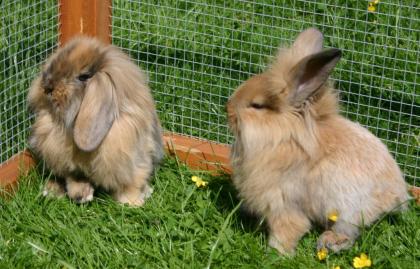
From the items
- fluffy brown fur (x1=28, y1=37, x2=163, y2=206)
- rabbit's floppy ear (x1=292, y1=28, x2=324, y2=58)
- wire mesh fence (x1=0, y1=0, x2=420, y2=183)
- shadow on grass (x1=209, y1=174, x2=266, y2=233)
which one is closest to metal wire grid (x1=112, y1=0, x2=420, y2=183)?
wire mesh fence (x1=0, y1=0, x2=420, y2=183)

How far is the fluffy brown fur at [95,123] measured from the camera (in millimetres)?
4266

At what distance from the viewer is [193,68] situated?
5.38m

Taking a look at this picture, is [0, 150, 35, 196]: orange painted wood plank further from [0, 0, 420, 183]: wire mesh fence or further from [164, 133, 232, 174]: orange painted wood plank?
[164, 133, 232, 174]: orange painted wood plank

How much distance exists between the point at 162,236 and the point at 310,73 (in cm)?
108

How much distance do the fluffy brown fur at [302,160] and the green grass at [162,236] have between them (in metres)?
0.12

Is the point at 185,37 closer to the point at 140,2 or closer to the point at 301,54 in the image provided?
the point at 140,2

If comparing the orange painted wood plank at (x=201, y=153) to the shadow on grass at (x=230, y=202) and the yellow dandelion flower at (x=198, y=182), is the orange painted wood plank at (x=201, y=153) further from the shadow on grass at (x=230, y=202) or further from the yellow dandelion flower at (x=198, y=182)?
the yellow dandelion flower at (x=198, y=182)

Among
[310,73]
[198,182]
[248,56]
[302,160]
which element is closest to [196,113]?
[248,56]

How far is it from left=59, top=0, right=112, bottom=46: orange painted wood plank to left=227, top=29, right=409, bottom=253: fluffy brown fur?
1349 millimetres

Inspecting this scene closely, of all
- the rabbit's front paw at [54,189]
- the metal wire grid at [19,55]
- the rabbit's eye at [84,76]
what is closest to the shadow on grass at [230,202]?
the rabbit's front paw at [54,189]

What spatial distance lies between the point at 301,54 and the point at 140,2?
1507 mm

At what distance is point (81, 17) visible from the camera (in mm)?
5086

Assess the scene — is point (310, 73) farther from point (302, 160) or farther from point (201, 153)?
point (201, 153)

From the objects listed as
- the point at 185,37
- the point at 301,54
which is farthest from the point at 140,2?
the point at 301,54
